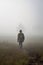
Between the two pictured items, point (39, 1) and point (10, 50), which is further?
point (39, 1)

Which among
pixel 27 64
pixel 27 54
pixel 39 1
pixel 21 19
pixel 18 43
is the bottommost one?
pixel 27 64

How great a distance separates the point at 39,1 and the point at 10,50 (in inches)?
36.1

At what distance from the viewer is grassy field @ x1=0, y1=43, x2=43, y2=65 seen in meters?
2.19

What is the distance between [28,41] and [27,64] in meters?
0.36

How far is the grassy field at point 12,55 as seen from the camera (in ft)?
7.20

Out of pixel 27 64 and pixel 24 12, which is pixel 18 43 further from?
pixel 24 12

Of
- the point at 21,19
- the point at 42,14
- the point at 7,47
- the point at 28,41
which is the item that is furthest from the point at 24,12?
the point at 7,47

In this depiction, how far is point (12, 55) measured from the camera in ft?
7.35

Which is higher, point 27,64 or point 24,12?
point 24,12

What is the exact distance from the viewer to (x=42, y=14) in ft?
7.92

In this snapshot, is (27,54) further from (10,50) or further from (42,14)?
(42,14)

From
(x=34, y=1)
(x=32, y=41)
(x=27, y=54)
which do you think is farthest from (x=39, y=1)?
(x=27, y=54)

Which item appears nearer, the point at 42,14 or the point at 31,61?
the point at 31,61

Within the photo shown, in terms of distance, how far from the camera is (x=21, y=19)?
93.1 inches
